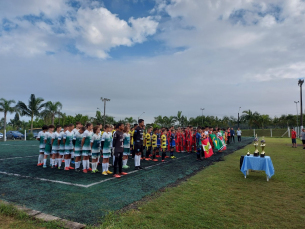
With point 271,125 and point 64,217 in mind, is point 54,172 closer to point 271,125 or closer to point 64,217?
point 64,217

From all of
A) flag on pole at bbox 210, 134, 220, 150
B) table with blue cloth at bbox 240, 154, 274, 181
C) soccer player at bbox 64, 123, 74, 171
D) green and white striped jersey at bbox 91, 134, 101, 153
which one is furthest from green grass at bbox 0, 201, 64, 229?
flag on pole at bbox 210, 134, 220, 150

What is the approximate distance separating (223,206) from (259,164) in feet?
10.5

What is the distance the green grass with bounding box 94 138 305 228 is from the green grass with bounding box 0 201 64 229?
38.7 inches

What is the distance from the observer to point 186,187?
590 cm

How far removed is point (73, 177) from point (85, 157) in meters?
1.01

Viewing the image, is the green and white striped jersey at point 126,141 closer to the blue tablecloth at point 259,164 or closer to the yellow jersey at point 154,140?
the yellow jersey at point 154,140

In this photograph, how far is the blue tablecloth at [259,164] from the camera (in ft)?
22.5

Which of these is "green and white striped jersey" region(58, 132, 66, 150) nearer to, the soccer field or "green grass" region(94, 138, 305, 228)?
the soccer field

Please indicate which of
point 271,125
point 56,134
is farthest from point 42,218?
point 271,125

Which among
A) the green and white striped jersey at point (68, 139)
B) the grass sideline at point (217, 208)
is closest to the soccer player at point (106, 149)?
the green and white striped jersey at point (68, 139)

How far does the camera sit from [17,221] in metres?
3.74

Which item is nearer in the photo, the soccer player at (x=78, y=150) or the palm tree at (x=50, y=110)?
the soccer player at (x=78, y=150)

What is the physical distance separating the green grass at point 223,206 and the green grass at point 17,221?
3.23 ft

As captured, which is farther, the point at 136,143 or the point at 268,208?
the point at 136,143
